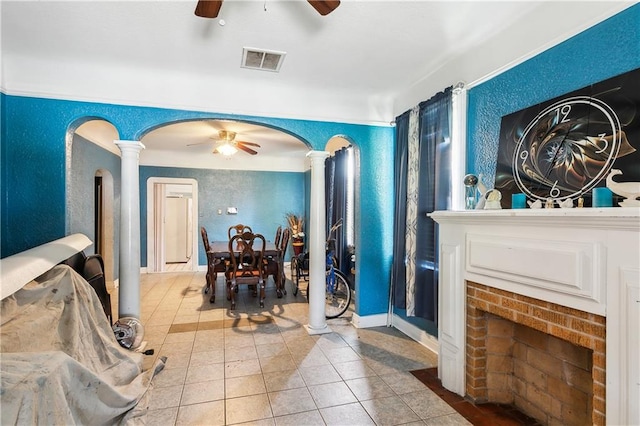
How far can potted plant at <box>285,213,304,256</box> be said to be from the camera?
260 inches

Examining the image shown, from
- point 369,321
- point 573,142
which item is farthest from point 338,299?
point 573,142

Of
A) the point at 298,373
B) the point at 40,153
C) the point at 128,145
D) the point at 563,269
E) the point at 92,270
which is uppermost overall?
the point at 128,145

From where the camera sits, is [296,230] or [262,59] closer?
[262,59]

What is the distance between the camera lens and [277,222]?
712 centimetres

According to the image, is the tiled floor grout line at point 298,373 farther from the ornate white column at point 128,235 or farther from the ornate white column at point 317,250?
the ornate white column at point 128,235

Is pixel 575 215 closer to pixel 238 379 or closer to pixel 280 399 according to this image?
pixel 280 399

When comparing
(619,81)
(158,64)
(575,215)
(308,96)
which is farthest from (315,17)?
(575,215)

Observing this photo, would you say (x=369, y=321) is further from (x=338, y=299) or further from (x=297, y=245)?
(x=297, y=245)

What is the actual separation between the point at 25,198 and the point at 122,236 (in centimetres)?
77

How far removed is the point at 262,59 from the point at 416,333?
9.61 ft

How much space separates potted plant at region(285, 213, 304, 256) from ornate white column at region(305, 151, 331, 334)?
317 centimetres

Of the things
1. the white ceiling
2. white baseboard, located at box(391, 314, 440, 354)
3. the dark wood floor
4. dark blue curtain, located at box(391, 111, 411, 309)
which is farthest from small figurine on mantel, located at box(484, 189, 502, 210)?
white baseboard, located at box(391, 314, 440, 354)

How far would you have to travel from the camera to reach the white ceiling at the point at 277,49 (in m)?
1.95

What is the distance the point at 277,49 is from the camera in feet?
8.07
